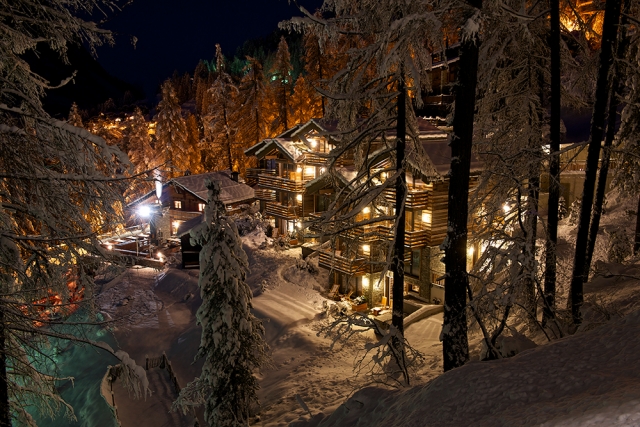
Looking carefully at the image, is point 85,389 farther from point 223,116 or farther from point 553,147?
point 223,116

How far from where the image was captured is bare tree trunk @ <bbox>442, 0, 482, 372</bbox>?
9.14m

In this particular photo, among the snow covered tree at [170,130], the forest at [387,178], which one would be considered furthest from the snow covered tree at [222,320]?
the snow covered tree at [170,130]

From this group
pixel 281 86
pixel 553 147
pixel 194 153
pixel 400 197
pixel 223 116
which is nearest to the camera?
pixel 400 197

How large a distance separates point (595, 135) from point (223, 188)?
1535 inches

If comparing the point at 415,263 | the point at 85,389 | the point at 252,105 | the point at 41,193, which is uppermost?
the point at 252,105

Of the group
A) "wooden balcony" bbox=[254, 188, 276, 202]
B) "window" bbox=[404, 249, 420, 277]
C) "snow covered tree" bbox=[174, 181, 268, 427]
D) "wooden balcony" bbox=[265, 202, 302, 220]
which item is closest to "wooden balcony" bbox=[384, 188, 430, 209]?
"window" bbox=[404, 249, 420, 277]

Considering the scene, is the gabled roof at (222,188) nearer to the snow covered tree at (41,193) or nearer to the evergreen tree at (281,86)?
the evergreen tree at (281,86)

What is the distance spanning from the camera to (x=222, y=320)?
15750 millimetres

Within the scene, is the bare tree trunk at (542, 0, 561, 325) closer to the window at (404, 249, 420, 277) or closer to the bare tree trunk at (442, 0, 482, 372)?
the bare tree trunk at (442, 0, 482, 372)

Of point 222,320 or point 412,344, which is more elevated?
point 222,320

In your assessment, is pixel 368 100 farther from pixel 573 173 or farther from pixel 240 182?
pixel 240 182

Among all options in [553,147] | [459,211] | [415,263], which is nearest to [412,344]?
[415,263]

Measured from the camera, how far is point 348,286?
95.8 ft

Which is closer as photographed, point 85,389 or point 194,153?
point 85,389
